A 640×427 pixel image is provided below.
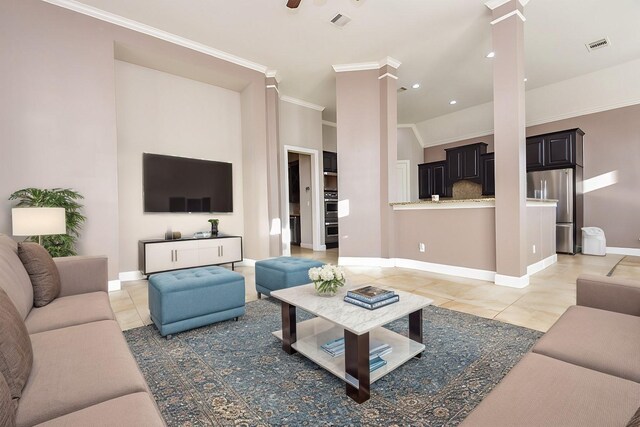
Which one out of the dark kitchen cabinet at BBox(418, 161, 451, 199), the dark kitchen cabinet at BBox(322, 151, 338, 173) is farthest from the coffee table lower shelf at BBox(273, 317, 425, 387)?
the dark kitchen cabinet at BBox(418, 161, 451, 199)

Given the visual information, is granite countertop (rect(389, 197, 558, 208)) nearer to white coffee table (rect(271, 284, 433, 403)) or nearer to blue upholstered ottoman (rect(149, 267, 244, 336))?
white coffee table (rect(271, 284, 433, 403))

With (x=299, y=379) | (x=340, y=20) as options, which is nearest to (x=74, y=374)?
(x=299, y=379)

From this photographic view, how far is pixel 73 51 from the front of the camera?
3346mm

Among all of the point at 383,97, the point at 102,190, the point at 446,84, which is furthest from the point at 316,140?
the point at 102,190

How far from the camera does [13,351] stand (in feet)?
2.87

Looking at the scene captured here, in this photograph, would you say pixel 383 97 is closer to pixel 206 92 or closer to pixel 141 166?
pixel 206 92

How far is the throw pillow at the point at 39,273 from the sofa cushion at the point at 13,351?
0.98 m

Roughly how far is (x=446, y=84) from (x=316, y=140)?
2.79 m

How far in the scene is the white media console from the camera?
3.90m

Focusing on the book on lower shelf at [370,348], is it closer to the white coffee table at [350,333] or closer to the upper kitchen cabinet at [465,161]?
the white coffee table at [350,333]

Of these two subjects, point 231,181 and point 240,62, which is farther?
point 231,181


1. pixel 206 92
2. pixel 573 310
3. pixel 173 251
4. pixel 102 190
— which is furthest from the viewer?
A: pixel 206 92

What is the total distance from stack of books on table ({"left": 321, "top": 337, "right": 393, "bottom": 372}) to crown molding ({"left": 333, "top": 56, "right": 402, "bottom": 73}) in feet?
14.3

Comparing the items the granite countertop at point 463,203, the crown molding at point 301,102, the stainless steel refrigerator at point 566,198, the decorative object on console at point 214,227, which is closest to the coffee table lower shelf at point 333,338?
the granite countertop at point 463,203
